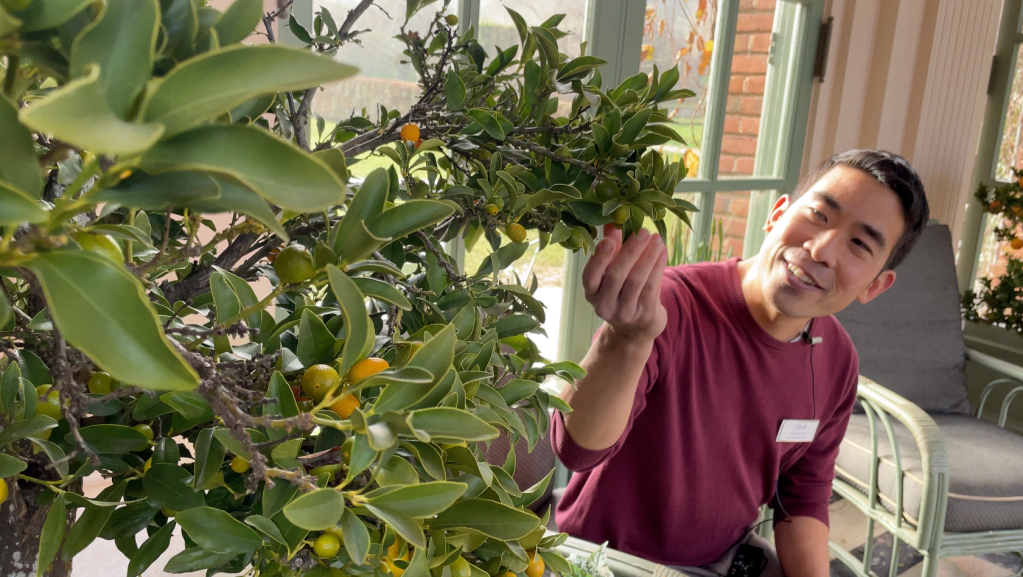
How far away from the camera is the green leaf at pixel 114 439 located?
12.7 inches

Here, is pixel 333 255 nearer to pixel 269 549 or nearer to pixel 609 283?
pixel 269 549

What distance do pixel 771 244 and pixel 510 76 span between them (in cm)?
130

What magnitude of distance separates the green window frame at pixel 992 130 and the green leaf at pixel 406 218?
424cm

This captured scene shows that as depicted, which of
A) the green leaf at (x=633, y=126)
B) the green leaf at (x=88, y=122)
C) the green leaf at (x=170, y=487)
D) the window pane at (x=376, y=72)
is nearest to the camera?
the green leaf at (x=88, y=122)

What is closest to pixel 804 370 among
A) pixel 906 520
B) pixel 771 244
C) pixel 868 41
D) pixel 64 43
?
pixel 771 244

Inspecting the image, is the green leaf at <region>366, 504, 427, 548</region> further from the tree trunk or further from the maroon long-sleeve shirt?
the maroon long-sleeve shirt

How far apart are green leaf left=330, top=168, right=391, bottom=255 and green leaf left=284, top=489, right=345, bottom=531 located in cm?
10

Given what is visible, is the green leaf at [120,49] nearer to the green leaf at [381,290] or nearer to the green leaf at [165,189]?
the green leaf at [165,189]

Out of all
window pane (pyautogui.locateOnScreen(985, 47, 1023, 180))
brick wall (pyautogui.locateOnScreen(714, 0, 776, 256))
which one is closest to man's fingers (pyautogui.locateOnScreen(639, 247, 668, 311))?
brick wall (pyautogui.locateOnScreen(714, 0, 776, 256))

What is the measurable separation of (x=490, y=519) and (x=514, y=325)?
8.1 inches

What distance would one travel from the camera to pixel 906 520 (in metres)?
2.15

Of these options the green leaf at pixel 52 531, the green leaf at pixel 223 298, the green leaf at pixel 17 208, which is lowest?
the green leaf at pixel 52 531

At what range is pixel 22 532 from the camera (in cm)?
38

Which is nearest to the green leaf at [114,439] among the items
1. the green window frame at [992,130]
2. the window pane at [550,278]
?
the window pane at [550,278]
